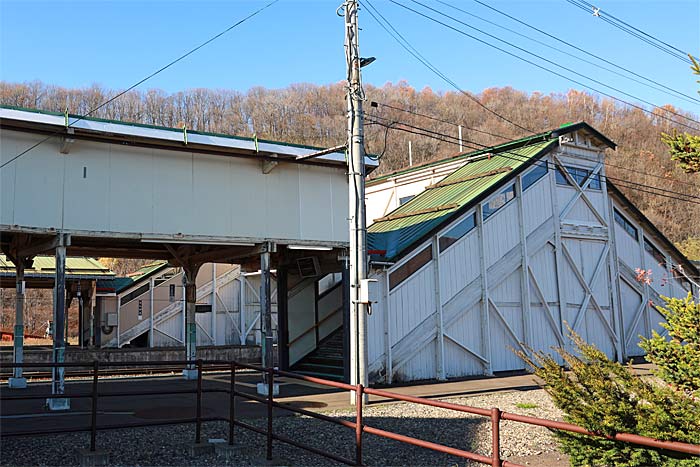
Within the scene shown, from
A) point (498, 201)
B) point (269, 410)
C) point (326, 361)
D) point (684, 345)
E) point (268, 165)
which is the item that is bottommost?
point (326, 361)

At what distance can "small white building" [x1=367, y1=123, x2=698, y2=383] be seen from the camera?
55.8ft

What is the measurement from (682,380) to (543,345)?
13.5 metres

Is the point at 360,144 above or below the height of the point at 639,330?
above

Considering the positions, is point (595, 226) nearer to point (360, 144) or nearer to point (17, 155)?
point (360, 144)

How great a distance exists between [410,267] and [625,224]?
35.9ft

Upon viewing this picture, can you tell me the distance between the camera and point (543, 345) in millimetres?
19812

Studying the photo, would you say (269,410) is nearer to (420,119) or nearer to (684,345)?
(684,345)

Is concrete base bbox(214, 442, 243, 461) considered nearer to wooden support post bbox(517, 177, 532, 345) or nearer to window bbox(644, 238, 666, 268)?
wooden support post bbox(517, 177, 532, 345)

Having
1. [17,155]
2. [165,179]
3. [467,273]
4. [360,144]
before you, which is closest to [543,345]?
[467,273]

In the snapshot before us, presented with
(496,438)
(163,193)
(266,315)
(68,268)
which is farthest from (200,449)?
(68,268)

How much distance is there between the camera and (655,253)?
81.1ft

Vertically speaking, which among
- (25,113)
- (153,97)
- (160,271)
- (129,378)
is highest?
(153,97)

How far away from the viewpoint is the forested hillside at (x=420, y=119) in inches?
1868

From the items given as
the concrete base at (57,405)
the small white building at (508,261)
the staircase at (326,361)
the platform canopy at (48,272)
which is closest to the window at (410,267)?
the small white building at (508,261)
